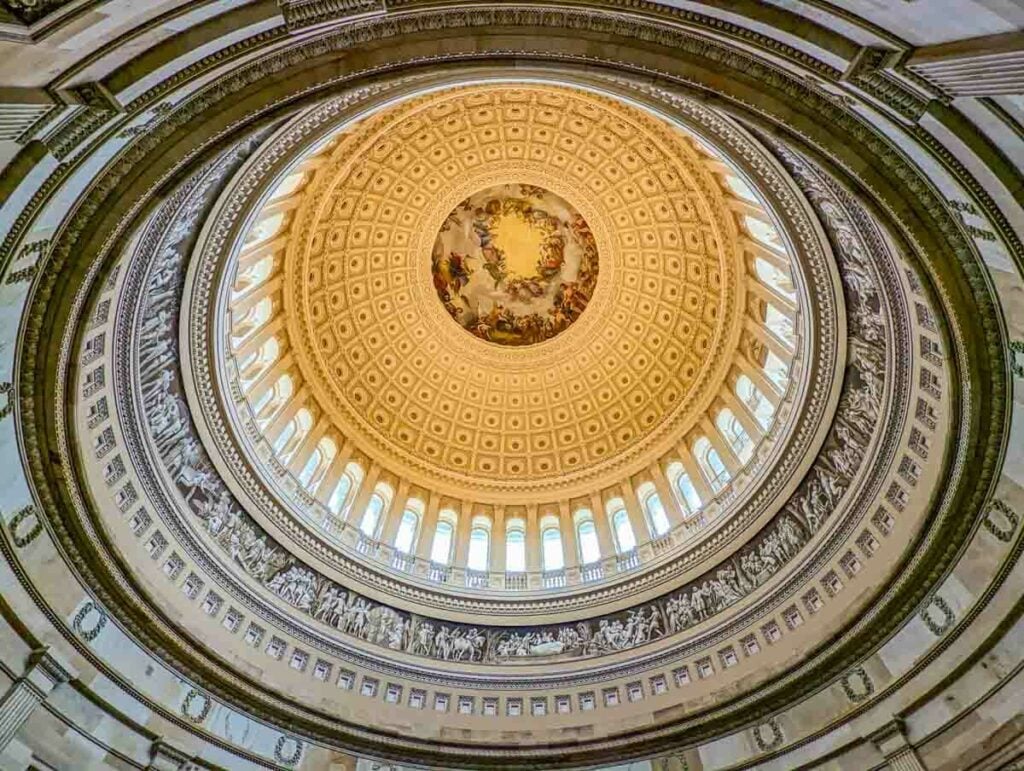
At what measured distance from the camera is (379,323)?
30.7 m

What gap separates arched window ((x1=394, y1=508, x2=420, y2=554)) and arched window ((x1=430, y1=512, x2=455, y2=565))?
820 mm

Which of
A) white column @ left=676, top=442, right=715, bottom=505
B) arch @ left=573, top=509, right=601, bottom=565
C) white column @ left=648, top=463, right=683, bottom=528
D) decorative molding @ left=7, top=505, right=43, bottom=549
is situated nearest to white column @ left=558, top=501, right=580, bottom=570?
arch @ left=573, top=509, right=601, bottom=565

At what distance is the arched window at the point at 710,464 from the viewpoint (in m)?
24.0

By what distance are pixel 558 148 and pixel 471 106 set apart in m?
4.08

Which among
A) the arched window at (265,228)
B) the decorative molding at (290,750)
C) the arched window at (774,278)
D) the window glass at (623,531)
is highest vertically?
the arched window at (265,228)

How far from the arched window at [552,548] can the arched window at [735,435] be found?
7486 millimetres

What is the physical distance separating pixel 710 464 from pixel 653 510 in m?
2.78

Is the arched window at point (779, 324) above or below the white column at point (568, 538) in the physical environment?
above

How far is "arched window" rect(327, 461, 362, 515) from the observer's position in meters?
25.0

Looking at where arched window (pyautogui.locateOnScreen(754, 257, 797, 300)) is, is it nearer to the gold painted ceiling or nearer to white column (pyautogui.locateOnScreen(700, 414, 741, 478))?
the gold painted ceiling

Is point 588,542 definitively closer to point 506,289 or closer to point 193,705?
point 506,289

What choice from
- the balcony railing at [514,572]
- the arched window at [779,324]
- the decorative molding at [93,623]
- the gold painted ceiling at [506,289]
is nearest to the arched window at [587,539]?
the balcony railing at [514,572]

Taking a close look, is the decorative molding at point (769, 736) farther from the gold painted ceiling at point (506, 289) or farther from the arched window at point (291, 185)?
the arched window at point (291, 185)

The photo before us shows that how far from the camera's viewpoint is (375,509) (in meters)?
26.4
